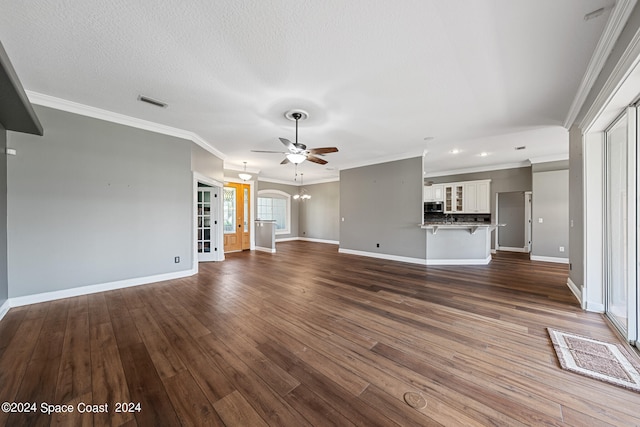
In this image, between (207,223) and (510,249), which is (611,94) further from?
(207,223)

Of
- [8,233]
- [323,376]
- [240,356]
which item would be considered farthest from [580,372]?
[8,233]

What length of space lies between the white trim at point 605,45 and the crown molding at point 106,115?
550 centimetres

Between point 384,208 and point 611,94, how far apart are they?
4.57 meters

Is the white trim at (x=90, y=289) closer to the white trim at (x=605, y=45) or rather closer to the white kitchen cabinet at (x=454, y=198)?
the white trim at (x=605, y=45)

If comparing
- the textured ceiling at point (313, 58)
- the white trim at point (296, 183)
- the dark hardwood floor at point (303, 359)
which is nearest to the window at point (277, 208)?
the white trim at point (296, 183)

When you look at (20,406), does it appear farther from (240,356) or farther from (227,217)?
(227,217)

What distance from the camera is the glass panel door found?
2.57 metres

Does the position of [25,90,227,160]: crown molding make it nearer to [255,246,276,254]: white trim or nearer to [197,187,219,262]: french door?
[197,187,219,262]: french door

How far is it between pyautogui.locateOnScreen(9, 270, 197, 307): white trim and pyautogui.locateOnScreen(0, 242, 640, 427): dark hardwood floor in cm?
17

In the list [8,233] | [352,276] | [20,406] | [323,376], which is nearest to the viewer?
[20,406]

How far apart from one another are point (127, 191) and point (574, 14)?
5766 millimetres

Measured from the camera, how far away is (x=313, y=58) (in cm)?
234

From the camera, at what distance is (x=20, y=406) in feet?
4.90

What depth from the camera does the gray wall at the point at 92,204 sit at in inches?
121
